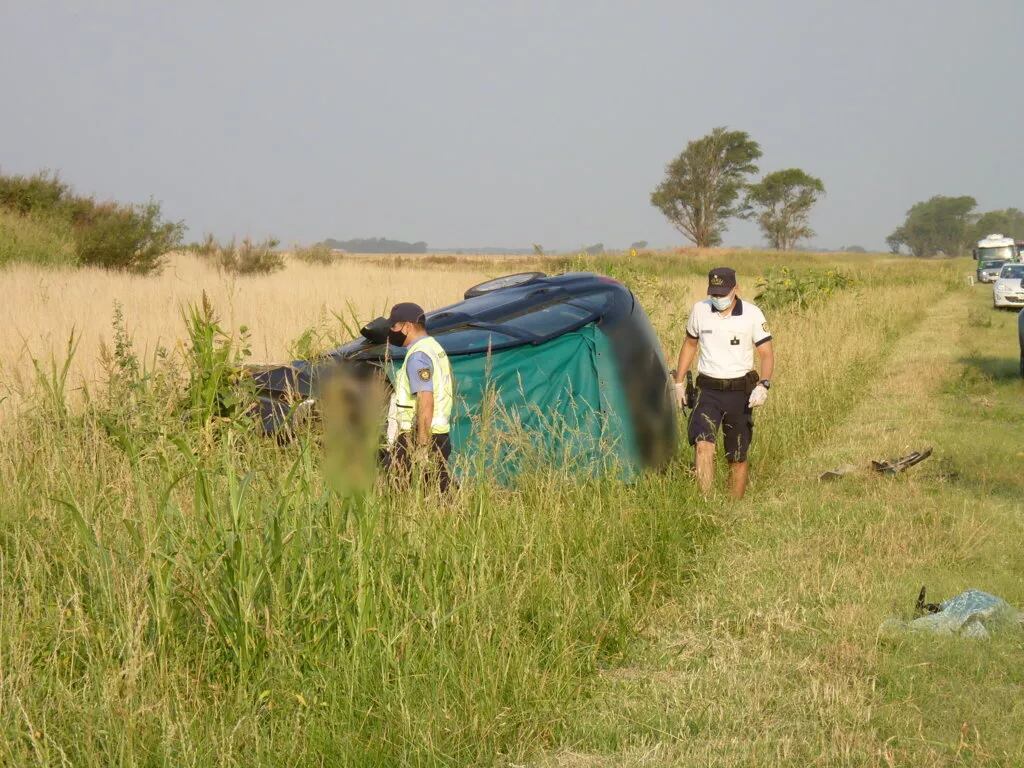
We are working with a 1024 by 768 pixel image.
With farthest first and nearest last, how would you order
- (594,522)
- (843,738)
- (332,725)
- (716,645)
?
1. (594,522)
2. (716,645)
3. (843,738)
4. (332,725)

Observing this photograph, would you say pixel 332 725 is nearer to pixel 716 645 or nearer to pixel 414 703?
pixel 414 703

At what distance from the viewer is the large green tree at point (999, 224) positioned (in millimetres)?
152250

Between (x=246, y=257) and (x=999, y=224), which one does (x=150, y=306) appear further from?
(x=999, y=224)

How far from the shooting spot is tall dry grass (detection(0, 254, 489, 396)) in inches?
396

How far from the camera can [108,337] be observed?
11.9 m

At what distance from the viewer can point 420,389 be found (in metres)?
6.48

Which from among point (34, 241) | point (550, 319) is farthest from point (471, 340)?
point (34, 241)

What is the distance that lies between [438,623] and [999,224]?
181660mm

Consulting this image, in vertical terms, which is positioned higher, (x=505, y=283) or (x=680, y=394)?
(x=505, y=283)

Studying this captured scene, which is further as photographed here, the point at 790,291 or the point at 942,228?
the point at 942,228

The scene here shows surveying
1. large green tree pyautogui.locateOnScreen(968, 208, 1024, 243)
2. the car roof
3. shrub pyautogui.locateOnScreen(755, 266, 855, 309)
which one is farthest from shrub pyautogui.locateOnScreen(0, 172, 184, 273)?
large green tree pyautogui.locateOnScreen(968, 208, 1024, 243)

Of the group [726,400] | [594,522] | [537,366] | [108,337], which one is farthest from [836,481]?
[108,337]

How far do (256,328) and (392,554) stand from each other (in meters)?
9.97

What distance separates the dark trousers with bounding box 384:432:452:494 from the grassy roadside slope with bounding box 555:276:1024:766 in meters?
1.22
